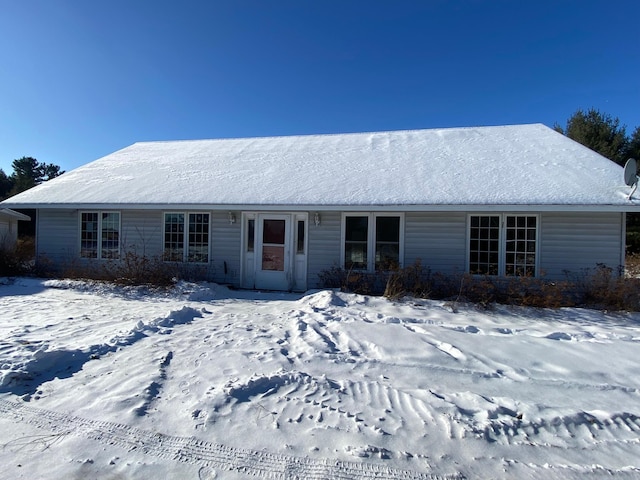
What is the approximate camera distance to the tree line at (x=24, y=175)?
110 feet

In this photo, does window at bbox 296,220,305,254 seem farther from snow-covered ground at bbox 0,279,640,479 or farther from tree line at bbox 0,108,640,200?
tree line at bbox 0,108,640,200

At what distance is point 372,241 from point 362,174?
2.20 meters

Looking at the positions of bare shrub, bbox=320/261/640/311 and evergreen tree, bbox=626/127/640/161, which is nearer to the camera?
bare shrub, bbox=320/261/640/311

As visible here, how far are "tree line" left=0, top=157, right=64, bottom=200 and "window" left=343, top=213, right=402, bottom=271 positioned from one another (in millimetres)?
35391

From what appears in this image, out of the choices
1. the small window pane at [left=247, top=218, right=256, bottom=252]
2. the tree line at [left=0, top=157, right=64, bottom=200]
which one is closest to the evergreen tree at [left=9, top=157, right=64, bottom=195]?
the tree line at [left=0, top=157, right=64, bottom=200]

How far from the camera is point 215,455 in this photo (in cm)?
282

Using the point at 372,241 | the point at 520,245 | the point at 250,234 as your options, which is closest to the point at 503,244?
the point at 520,245

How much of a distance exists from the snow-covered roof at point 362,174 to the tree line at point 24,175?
26895 millimetres

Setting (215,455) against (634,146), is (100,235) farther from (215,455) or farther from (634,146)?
(634,146)

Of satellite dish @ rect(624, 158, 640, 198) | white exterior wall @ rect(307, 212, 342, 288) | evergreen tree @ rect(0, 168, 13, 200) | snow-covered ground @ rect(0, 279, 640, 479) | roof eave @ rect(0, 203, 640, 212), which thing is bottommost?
snow-covered ground @ rect(0, 279, 640, 479)

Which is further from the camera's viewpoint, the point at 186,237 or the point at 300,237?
the point at 186,237

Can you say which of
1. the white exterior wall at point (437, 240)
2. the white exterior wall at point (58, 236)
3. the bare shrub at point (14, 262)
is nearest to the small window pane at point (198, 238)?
the white exterior wall at point (58, 236)

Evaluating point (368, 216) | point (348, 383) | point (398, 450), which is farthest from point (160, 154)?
point (398, 450)

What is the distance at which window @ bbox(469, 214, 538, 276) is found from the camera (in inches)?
352
